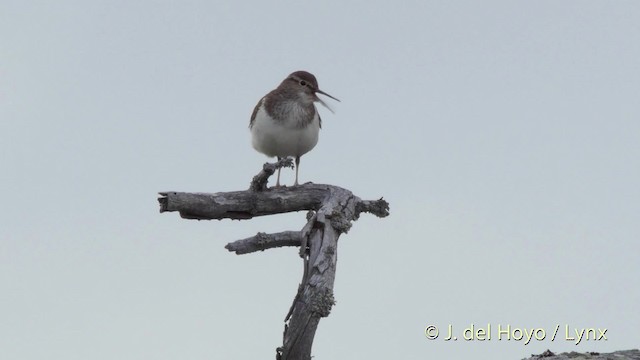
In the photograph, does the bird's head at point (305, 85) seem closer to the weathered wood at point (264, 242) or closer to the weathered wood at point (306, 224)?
the weathered wood at point (306, 224)

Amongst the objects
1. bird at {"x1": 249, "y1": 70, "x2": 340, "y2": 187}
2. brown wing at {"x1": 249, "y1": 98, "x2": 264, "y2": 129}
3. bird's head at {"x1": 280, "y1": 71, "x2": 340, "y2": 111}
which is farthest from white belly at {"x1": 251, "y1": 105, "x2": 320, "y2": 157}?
bird's head at {"x1": 280, "y1": 71, "x2": 340, "y2": 111}

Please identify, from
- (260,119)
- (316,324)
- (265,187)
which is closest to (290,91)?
(260,119)

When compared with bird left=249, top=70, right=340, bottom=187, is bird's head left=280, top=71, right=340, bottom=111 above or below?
above

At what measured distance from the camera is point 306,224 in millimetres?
14086

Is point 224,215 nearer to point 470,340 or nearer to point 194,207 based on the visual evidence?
point 194,207

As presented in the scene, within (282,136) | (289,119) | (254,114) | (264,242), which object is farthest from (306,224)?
(254,114)

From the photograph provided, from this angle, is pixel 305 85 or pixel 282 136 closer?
pixel 282 136

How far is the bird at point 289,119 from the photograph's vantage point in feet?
49.1

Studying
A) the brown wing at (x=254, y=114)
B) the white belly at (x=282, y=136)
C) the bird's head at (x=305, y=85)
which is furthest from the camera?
the brown wing at (x=254, y=114)

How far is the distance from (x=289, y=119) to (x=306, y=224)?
77.7 inches

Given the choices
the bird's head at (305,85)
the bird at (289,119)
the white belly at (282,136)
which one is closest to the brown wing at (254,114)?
the bird at (289,119)

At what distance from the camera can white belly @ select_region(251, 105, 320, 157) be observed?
15.0 metres

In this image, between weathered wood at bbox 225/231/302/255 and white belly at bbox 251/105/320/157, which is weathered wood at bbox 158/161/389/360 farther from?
white belly at bbox 251/105/320/157

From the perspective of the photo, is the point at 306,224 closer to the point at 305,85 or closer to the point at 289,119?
the point at 289,119
